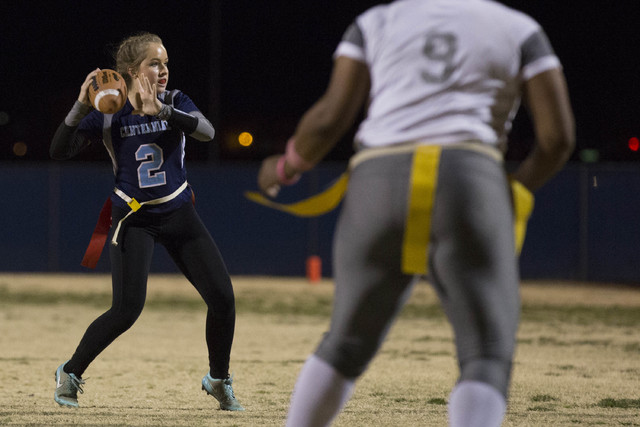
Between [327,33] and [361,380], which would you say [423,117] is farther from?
[327,33]

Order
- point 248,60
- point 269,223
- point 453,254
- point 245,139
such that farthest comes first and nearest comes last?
1. point 248,60
2. point 245,139
3. point 269,223
4. point 453,254

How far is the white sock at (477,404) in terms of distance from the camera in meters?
2.89

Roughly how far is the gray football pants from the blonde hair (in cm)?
274

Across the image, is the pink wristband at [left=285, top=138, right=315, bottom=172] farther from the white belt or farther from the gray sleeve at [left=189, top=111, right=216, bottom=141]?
the white belt

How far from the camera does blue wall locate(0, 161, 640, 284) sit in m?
19.5

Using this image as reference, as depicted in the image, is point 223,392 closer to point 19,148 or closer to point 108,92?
point 108,92

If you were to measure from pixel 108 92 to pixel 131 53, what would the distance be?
0.44 m

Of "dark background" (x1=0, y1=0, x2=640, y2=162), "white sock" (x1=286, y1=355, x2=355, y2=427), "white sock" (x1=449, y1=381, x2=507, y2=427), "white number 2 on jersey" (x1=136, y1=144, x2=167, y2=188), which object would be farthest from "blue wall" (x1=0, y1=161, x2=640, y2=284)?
"white sock" (x1=449, y1=381, x2=507, y2=427)

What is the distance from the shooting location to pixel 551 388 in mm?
6859

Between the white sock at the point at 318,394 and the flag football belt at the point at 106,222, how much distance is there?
2.62 meters

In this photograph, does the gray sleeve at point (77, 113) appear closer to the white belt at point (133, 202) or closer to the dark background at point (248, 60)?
the white belt at point (133, 202)

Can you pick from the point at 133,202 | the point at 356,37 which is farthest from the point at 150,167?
the point at 356,37

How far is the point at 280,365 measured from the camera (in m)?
8.03

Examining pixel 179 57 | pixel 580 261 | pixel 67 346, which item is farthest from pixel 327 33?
pixel 67 346
